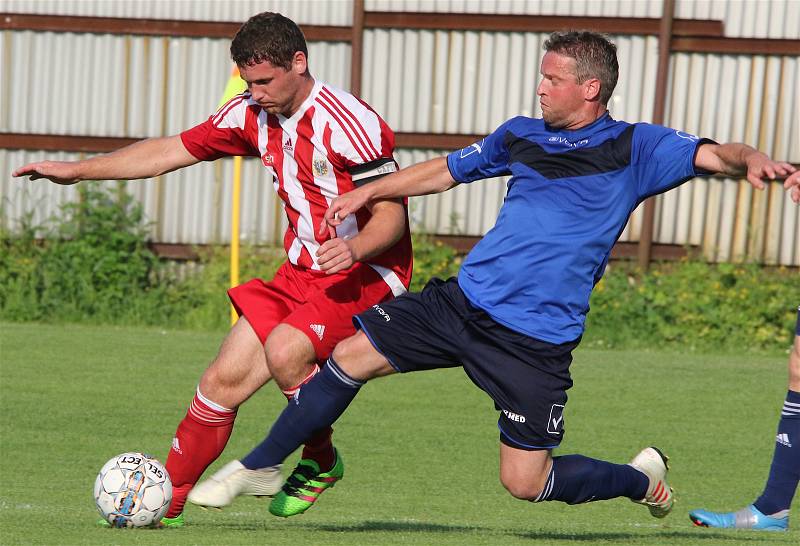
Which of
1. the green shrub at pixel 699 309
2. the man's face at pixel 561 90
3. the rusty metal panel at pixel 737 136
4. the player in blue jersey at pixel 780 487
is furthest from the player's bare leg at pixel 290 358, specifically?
the rusty metal panel at pixel 737 136

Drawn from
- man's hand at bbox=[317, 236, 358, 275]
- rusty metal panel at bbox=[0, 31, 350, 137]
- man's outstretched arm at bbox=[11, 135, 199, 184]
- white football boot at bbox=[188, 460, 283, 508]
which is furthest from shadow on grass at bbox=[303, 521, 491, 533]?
rusty metal panel at bbox=[0, 31, 350, 137]

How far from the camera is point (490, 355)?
5.35m

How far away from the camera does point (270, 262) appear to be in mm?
14578

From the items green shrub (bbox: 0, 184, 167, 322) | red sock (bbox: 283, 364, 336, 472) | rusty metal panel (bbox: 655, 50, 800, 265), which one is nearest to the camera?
red sock (bbox: 283, 364, 336, 472)

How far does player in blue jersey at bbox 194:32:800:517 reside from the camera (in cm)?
525

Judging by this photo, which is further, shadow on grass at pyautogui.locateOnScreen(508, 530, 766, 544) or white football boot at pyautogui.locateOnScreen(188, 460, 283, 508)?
shadow on grass at pyautogui.locateOnScreen(508, 530, 766, 544)

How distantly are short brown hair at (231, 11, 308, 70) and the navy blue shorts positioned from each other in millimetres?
1154

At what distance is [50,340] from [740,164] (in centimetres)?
941

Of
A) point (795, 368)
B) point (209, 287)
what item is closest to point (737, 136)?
point (209, 287)

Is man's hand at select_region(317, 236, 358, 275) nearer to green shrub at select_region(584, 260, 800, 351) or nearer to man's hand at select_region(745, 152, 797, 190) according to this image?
man's hand at select_region(745, 152, 797, 190)

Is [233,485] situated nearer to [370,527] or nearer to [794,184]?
[370,527]

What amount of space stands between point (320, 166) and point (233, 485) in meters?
1.41

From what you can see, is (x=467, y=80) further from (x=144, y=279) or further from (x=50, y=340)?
(x=50, y=340)

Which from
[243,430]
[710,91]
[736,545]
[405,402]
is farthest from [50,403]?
[710,91]
